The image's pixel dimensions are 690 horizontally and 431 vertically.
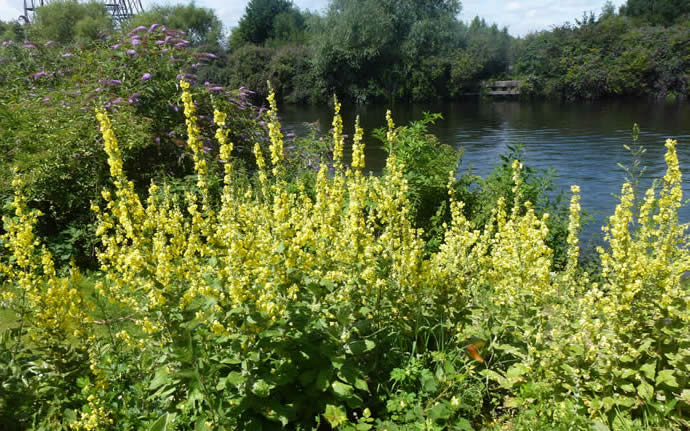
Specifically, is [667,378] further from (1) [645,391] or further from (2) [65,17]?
(2) [65,17]

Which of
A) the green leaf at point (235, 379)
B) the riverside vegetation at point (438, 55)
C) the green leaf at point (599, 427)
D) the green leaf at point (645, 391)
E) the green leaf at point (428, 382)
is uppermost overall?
the riverside vegetation at point (438, 55)

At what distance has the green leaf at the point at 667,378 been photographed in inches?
99.6

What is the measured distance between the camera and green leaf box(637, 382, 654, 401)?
2555 millimetres

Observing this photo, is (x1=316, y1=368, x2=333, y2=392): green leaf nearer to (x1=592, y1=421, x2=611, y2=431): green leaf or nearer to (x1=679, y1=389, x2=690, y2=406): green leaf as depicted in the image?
(x1=592, y1=421, x2=611, y2=431): green leaf

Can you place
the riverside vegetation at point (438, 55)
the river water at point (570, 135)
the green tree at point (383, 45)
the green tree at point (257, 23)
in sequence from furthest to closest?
the green tree at point (257, 23) < the green tree at point (383, 45) < the riverside vegetation at point (438, 55) < the river water at point (570, 135)

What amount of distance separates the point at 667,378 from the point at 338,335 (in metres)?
1.80

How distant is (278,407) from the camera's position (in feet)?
7.69

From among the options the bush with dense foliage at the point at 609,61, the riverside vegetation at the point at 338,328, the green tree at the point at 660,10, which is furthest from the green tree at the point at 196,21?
the riverside vegetation at the point at 338,328

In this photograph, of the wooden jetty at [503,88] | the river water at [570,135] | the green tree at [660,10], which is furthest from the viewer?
the green tree at [660,10]

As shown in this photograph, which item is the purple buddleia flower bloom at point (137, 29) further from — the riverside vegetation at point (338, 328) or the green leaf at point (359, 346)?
the green leaf at point (359, 346)

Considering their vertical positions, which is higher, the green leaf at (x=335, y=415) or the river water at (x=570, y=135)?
the river water at (x=570, y=135)

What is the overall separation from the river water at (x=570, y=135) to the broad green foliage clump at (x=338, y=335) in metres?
3.43

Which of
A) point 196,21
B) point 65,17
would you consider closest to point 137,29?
point 65,17

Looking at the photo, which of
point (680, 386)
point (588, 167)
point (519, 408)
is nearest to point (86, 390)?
point (519, 408)
